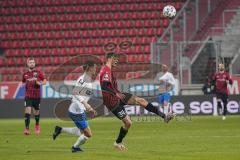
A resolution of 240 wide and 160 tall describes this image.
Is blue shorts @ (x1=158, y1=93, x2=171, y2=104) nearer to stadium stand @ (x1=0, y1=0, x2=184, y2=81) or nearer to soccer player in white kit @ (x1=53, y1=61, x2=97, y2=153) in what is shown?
stadium stand @ (x1=0, y1=0, x2=184, y2=81)

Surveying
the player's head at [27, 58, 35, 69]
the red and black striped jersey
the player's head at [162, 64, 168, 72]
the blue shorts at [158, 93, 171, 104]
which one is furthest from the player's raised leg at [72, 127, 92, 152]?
the player's head at [162, 64, 168, 72]

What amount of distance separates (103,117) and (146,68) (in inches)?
134

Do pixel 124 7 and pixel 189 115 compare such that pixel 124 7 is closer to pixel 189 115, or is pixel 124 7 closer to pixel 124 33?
pixel 124 33

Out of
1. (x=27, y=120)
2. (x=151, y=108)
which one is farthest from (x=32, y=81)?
(x=151, y=108)

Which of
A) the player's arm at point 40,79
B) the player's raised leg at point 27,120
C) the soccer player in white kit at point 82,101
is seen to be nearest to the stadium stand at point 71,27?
the player's arm at point 40,79

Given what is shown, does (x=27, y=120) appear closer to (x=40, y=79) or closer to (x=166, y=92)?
(x=40, y=79)

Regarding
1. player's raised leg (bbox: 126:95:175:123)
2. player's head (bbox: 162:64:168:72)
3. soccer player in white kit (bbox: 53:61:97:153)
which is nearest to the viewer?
soccer player in white kit (bbox: 53:61:97:153)

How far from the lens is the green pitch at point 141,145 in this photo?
15.4 m

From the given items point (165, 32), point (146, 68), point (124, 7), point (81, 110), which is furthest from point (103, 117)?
point (81, 110)

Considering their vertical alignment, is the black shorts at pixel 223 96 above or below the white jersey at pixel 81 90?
below

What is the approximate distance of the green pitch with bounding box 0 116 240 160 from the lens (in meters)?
15.4

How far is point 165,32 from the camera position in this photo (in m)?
39.5

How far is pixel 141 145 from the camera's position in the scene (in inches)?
721

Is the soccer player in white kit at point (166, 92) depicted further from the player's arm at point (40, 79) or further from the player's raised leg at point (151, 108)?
the player's raised leg at point (151, 108)
